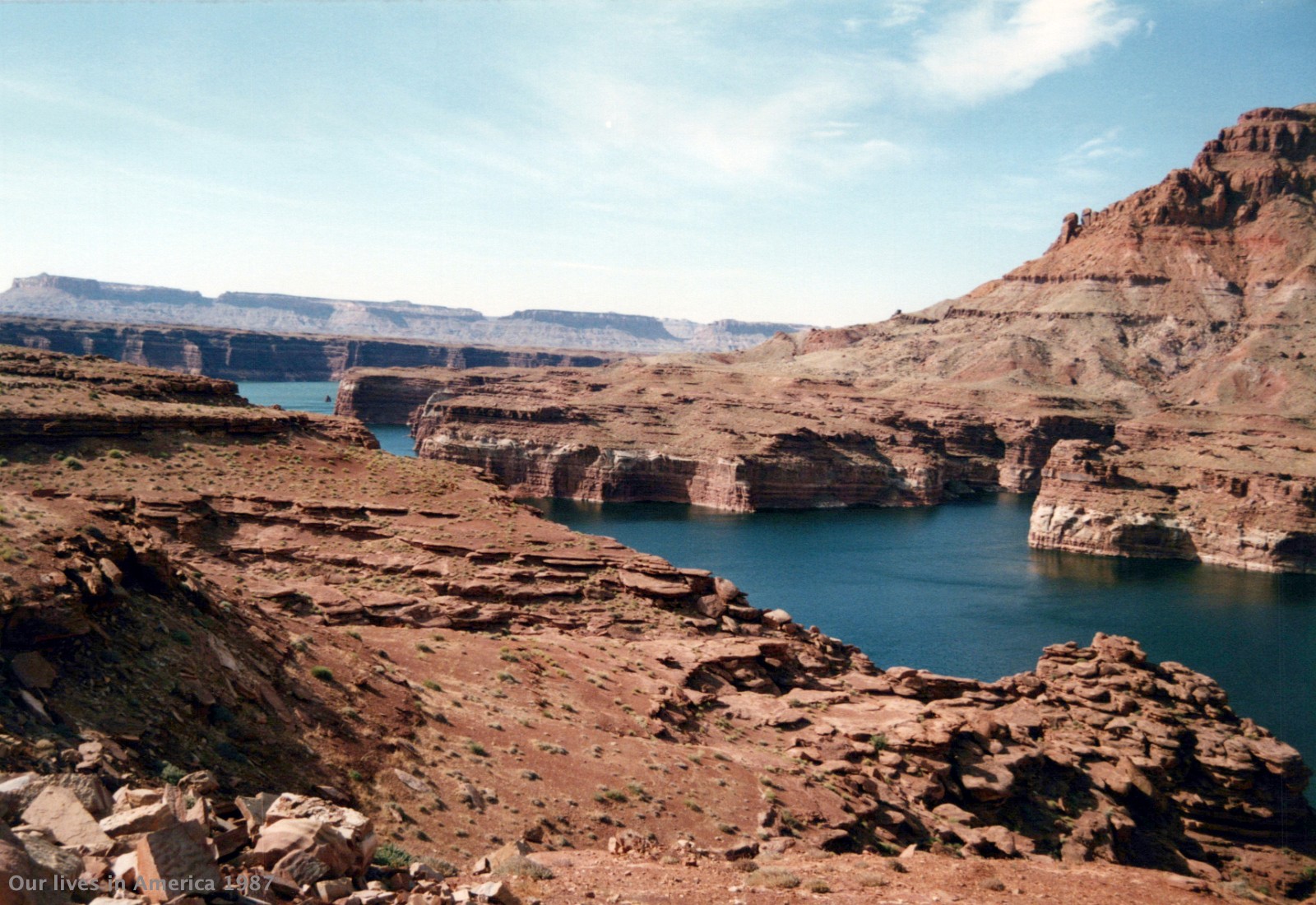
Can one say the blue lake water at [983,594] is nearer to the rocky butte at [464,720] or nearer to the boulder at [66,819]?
the rocky butte at [464,720]

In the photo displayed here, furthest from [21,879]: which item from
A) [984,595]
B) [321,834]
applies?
[984,595]

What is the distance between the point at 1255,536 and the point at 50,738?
345 ft

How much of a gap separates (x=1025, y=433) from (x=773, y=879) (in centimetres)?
15153

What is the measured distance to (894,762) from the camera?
32.1m

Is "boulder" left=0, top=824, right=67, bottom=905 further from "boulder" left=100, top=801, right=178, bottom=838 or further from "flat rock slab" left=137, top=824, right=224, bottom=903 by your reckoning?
"boulder" left=100, top=801, right=178, bottom=838

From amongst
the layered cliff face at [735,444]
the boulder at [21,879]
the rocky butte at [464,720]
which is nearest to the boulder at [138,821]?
the rocky butte at [464,720]

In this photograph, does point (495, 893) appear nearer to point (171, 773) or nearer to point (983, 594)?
point (171, 773)

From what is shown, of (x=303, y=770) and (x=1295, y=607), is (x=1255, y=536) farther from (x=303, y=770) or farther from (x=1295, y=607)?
(x=303, y=770)

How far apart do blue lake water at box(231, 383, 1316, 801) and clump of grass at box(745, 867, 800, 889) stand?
1448 inches

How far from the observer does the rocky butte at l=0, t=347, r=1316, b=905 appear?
48.6ft

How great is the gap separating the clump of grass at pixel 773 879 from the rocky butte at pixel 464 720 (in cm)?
12

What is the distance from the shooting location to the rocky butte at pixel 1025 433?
103 meters

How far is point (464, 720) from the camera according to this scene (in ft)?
85.6

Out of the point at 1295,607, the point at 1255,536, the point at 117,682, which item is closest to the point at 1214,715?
the point at 117,682
